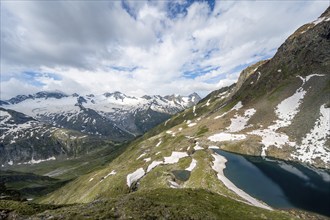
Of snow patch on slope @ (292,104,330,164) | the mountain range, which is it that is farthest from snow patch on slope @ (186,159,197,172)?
snow patch on slope @ (292,104,330,164)

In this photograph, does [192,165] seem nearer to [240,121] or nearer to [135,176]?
[135,176]

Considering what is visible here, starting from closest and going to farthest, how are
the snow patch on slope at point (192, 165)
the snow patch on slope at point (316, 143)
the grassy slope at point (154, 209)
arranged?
the grassy slope at point (154, 209) → the snow patch on slope at point (192, 165) → the snow patch on slope at point (316, 143)

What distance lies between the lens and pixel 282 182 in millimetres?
83500

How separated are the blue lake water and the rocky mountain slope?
4.56 metres

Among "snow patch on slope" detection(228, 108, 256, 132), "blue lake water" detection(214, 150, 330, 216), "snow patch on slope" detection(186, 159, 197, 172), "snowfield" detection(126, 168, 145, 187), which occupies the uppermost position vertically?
"snow patch on slope" detection(228, 108, 256, 132)

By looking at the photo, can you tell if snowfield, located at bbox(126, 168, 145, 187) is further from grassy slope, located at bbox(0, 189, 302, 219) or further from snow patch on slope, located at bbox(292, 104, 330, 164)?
snow patch on slope, located at bbox(292, 104, 330, 164)

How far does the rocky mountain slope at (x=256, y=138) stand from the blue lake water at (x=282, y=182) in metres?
4.56

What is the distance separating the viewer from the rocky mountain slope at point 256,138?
85562mm

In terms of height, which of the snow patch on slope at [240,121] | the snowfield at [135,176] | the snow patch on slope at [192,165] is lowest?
the snow patch on slope at [192,165]

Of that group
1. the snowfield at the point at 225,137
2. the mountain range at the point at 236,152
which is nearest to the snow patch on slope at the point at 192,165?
the mountain range at the point at 236,152

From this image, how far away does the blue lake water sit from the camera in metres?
65.2

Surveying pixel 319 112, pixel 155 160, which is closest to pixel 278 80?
pixel 319 112

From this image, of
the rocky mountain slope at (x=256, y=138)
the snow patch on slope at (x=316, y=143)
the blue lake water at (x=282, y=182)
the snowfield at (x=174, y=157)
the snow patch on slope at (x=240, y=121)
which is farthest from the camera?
the snow patch on slope at (x=240, y=121)

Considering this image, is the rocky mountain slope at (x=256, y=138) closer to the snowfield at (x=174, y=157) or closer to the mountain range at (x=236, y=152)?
the snowfield at (x=174, y=157)
